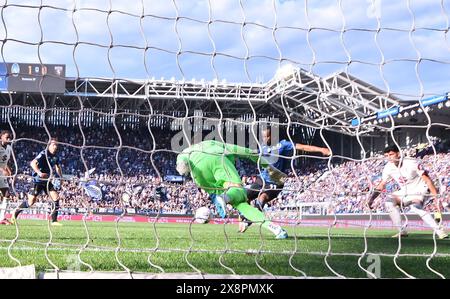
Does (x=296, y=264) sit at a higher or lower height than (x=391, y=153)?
lower

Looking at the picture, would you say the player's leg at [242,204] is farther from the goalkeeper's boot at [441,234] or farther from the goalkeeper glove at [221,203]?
the goalkeeper's boot at [441,234]

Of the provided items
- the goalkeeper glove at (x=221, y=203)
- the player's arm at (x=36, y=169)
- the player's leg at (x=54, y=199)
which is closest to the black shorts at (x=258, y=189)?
the goalkeeper glove at (x=221, y=203)

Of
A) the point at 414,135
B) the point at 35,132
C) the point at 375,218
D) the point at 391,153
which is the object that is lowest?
the point at 375,218

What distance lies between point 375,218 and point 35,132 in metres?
20.9

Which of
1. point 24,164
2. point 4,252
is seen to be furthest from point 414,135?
point 24,164

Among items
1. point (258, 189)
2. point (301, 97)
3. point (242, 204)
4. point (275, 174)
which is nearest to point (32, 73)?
point (258, 189)

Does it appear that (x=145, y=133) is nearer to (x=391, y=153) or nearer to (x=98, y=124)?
(x=98, y=124)

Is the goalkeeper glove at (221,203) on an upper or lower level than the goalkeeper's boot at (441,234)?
upper

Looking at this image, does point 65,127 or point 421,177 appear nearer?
point 421,177

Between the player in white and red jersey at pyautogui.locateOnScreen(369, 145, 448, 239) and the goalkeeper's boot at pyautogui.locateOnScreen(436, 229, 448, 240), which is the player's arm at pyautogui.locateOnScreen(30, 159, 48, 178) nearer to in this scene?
the player in white and red jersey at pyautogui.locateOnScreen(369, 145, 448, 239)

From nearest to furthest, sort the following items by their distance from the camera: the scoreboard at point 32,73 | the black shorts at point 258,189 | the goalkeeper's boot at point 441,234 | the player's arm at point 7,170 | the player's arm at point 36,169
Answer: the scoreboard at point 32,73
the black shorts at point 258,189
the player's arm at point 7,170
the goalkeeper's boot at point 441,234
the player's arm at point 36,169

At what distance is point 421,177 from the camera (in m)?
7.07
